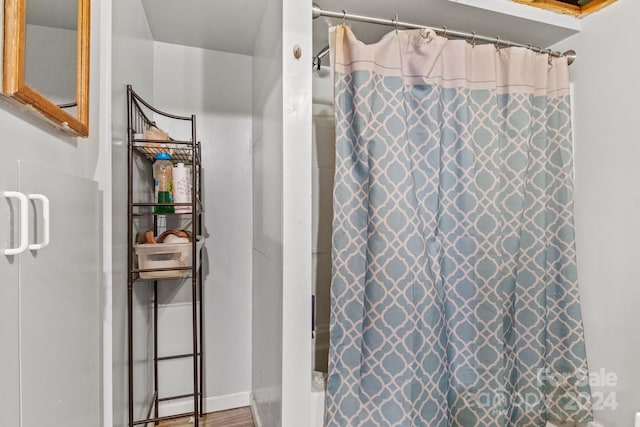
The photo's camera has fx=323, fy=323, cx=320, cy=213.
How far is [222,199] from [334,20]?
1109mm

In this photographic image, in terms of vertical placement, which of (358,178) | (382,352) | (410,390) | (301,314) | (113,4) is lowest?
(410,390)

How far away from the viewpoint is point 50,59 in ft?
2.14

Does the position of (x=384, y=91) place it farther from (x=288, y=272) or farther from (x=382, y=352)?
(x=382, y=352)

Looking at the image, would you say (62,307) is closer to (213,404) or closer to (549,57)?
(213,404)

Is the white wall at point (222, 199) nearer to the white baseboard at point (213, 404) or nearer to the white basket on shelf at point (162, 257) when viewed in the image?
the white baseboard at point (213, 404)

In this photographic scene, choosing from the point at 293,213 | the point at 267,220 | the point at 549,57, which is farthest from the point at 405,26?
the point at 267,220

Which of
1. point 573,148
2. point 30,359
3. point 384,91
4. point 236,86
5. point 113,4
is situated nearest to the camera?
point 30,359

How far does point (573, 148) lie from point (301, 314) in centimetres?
146

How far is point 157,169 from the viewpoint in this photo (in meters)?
1.38

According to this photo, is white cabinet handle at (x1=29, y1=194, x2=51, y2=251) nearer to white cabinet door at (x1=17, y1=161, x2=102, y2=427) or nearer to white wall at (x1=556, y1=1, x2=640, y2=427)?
white cabinet door at (x1=17, y1=161, x2=102, y2=427)

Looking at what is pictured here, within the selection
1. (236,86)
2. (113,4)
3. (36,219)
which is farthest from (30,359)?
(236,86)

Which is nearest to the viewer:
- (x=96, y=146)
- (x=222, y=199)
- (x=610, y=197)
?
(x=96, y=146)

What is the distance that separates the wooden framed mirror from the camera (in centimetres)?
50

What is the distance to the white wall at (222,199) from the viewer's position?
183 centimetres
